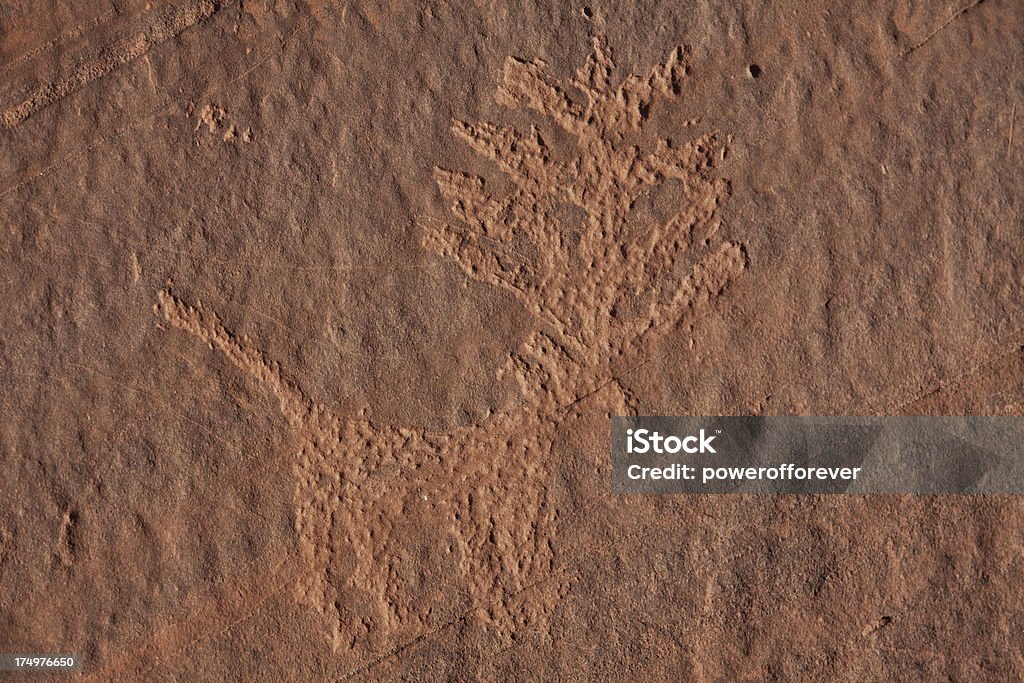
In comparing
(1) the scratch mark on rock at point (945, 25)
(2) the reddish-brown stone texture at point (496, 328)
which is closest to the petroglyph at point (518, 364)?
(2) the reddish-brown stone texture at point (496, 328)

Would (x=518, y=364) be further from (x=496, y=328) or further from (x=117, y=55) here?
(x=117, y=55)

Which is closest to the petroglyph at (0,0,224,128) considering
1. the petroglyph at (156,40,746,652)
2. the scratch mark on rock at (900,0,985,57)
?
the petroglyph at (156,40,746,652)

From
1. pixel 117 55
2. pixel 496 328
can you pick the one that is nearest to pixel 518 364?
pixel 496 328

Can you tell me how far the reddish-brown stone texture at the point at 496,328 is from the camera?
1938 mm

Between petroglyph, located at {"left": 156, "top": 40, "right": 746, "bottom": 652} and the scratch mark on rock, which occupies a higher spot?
the scratch mark on rock

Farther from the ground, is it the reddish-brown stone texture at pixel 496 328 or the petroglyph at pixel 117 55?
the petroglyph at pixel 117 55

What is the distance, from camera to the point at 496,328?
198cm

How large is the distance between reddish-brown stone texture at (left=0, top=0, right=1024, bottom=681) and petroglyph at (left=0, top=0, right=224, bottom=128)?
12 millimetres

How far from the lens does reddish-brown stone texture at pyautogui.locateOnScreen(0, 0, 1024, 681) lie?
1.94m

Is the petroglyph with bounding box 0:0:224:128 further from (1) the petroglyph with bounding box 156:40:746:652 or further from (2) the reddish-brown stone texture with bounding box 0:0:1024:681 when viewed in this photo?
(1) the petroglyph with bounding box 156:40:746:652

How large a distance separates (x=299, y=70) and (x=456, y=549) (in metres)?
1.34

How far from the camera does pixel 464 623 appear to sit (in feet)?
6.39

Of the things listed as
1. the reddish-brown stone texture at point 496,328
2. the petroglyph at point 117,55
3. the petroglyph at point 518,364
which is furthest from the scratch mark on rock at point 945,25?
the petroglyph at point 117,55

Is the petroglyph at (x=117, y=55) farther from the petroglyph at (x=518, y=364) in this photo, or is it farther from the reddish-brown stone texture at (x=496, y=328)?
the petroglyph at (x=518, y=364)
